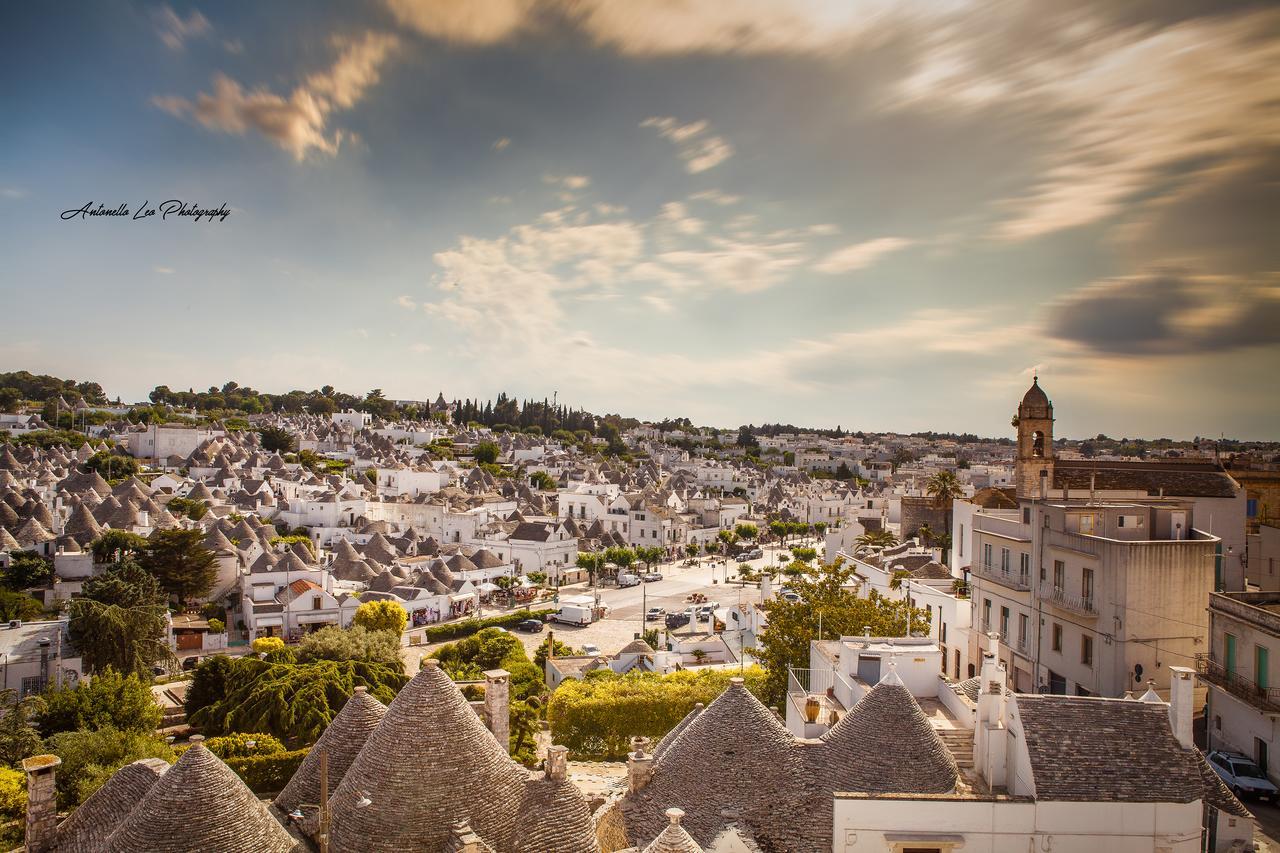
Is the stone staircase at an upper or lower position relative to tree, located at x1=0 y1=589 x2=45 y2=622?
upper

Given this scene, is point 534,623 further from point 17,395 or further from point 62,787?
point 17,395

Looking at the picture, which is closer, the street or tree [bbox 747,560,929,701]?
tree [bbox 747,560,929,701]

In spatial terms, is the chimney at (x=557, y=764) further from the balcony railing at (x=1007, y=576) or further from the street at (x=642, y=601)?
the street at (x=642, y=601)

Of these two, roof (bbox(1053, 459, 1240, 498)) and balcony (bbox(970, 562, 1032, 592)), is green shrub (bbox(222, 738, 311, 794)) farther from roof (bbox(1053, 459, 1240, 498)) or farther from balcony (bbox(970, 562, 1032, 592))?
roof (bbox(1053, 459, 1240, 498))

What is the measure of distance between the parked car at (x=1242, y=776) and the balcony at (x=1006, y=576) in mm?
6877

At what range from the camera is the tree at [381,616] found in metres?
40.1

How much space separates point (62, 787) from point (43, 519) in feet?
134

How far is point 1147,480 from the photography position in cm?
3092

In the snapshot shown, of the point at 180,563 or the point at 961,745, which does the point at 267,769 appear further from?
the point at 180,563

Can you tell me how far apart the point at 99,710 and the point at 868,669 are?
22367 mm

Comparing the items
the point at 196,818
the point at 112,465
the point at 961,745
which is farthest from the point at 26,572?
the point at 961,745

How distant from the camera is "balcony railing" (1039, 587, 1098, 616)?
2123cm

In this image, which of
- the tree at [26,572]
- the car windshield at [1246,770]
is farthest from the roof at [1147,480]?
the tree at [26,572]

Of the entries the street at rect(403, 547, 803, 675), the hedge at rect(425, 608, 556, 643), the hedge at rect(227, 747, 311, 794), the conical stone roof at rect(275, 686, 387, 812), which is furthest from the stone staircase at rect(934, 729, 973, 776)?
the hedge at rect(425, 608, 556, 643)
